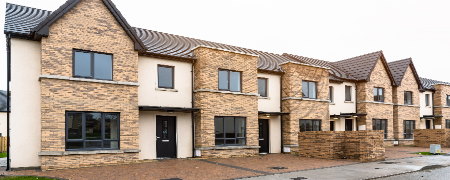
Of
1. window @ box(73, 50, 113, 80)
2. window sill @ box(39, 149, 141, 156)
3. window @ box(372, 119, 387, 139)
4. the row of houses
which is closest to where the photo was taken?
window sill @ box(39, 149, 141, 156)

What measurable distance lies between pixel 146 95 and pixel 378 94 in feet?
64.4

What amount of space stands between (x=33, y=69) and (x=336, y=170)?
13.1 metres

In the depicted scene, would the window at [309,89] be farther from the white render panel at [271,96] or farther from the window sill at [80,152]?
the window sill at [80,152]

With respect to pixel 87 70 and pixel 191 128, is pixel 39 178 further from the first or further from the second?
pixel 191 128

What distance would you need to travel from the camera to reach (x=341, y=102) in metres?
25.5

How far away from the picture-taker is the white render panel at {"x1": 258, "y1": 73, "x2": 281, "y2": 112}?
20.9 metres

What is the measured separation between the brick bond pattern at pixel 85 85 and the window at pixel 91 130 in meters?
0.27

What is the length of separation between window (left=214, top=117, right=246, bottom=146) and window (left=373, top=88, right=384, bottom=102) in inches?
538

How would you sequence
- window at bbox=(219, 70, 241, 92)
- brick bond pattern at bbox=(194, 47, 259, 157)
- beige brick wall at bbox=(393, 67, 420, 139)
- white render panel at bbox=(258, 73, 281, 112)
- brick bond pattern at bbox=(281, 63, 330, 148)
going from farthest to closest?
beige brick wall at bbox=(393, 67, 420, 139) → brick bond pattern at bbox=(281, 63, 330, 148) → white render panel at bbox=(258, 73, 281, 112) → window at bbox=(219, 70, 241, 92) → brick bond pattern at bbox=(194, 47, 259, 157)

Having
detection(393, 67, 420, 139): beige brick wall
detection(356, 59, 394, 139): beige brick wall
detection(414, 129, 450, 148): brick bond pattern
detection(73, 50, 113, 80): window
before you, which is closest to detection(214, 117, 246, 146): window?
detection(73, 50, 113, 80): window

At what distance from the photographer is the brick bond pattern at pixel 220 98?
57.5 feet

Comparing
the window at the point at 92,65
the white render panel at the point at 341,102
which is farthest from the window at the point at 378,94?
the window at the point at 92,65

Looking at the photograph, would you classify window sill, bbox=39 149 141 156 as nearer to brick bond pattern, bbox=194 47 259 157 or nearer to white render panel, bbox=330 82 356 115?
brick bond pattern, bbox=194 47 259 157

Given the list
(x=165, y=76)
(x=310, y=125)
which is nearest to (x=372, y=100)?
(x=310, y=125)
